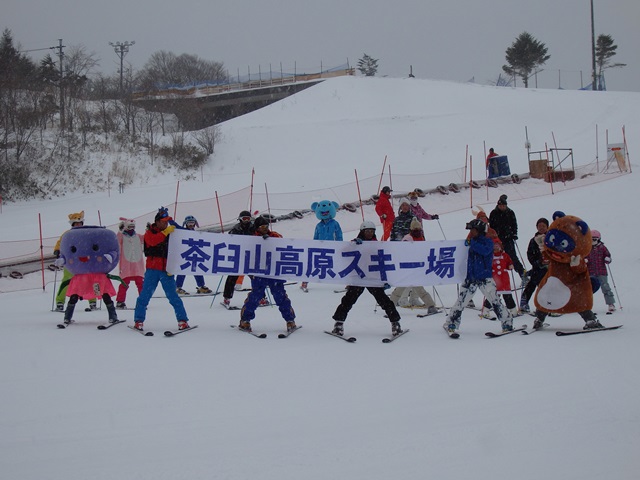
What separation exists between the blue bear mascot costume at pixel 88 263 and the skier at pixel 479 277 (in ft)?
17.2

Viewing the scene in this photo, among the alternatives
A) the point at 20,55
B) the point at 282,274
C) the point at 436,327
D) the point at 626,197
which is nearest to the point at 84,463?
the point at 282,274

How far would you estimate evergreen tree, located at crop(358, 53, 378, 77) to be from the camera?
7538cm

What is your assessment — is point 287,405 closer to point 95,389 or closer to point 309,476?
point 309,476

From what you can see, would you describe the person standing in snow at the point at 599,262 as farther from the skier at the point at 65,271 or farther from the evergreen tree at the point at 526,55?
the evergreen tree at the point at 526,55

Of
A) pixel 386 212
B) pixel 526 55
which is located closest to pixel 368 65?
pixel 526 55

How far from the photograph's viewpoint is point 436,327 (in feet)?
31.9

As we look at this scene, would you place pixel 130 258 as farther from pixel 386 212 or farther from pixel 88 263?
pixel 386 212

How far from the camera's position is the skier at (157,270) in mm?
9352

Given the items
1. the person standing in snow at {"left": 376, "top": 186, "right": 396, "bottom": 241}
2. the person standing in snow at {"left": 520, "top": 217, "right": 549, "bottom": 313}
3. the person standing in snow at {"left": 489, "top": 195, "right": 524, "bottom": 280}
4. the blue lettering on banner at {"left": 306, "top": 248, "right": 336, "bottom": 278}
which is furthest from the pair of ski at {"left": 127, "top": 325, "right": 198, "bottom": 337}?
the person standing in snow at {"left": 376, "top": 186, "right": 396, "bottom": 241}

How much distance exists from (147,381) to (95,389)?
1.79 ft

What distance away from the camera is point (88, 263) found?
33.2 ft

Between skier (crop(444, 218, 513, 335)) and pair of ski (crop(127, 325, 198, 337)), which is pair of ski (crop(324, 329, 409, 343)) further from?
pair of ski (crop(127, 325, 198, 337))

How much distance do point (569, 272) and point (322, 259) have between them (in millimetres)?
3573

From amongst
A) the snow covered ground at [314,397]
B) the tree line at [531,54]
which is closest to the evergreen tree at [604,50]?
the tree line at [531,54]
